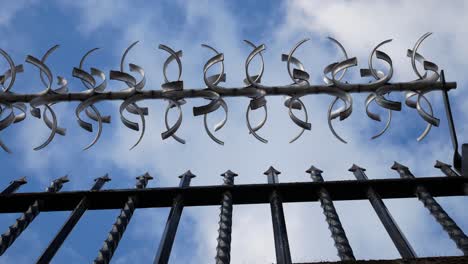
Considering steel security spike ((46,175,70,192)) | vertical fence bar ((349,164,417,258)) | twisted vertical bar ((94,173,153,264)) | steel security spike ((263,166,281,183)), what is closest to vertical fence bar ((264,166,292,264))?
steel security spike ((263,166,281,183))

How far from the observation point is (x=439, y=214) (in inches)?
167

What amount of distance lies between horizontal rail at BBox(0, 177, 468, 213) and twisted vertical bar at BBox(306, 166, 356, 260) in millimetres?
126

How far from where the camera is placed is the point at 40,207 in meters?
4.77

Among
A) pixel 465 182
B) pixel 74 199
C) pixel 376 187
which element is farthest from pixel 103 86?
pixel 465 182

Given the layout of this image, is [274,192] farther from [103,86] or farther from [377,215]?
[103,86]

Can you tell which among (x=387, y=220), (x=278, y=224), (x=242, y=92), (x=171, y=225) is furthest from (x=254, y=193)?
(x=387, y=220)

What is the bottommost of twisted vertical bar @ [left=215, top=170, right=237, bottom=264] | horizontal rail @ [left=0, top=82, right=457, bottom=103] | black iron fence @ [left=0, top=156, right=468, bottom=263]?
twisted vertical bar @ [left=215, top=170, right=237, bottom=264]

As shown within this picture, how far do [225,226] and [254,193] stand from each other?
2.06ft

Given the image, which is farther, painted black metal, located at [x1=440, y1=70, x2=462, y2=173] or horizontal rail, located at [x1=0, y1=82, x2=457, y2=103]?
horizontal rail, located at [x1=0, y1=82, x2=457, y2=103]

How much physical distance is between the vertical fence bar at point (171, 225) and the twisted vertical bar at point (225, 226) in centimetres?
29

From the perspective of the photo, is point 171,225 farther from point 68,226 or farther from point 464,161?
point 464,161

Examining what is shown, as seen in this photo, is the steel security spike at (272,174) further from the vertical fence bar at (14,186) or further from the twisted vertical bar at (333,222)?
the vertical fence bar at (14,186)

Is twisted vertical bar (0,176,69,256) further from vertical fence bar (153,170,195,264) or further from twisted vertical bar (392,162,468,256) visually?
twisted vertical bar (392,162,468,256)

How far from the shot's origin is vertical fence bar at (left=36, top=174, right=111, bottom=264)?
379 centimetres
